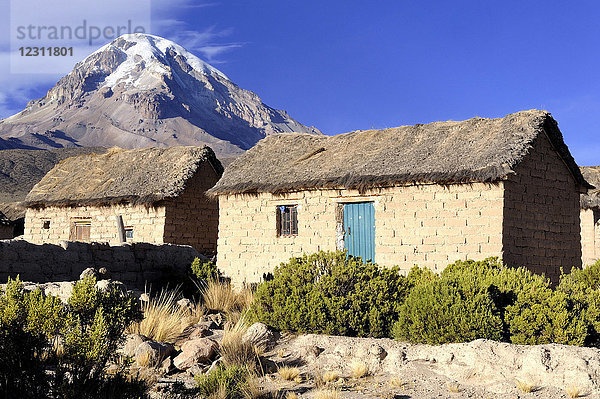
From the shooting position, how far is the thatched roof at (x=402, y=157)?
489 inches

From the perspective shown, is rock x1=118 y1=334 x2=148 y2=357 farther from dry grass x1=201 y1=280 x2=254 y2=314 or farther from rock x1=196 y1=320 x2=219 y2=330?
dry grass x1=201 y1=280 x2=254 y2=314

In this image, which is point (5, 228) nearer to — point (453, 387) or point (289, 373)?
point (289, 373)

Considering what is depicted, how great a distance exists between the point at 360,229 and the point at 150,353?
23.0ft

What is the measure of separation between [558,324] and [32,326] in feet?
19.6

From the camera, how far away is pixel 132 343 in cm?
781

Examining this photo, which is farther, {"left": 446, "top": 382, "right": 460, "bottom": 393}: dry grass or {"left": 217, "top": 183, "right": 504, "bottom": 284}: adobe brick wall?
{"left": 217, "top": 183, "right": 504, "bottom": 284}: adobe brick wall

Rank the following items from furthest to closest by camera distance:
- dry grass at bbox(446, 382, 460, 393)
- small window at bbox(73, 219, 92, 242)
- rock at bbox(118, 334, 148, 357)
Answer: small window at bbox(73, 219, 92, 242)
rock at bbox(118, 334, 148, 357)
dry grass at bbox(446, 382, 460, 393)

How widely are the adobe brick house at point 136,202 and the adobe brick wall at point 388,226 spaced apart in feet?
6.06

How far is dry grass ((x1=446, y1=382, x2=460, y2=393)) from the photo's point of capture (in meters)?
6.69

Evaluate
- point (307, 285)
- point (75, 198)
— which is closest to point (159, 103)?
point (75, 198)

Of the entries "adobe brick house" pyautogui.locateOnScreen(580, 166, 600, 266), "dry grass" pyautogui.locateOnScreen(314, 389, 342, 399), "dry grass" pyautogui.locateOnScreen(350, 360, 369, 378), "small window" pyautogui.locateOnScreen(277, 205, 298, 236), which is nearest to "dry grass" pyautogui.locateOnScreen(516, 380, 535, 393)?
"dry grass" pyautogui.locateOnScreen(350, 360, 369, 378)

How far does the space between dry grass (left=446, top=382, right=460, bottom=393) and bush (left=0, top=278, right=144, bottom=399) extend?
3.32 metres

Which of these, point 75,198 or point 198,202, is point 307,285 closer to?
point 198,202

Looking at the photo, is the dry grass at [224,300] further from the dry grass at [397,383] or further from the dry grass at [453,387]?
the dry grass at [453,387]
